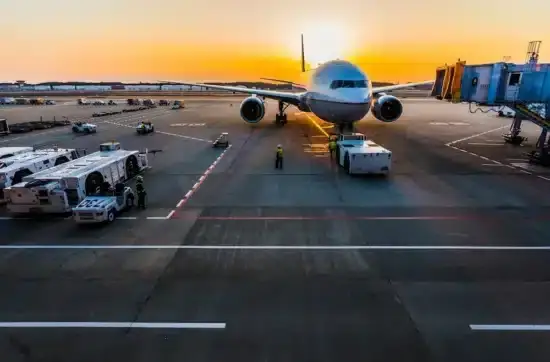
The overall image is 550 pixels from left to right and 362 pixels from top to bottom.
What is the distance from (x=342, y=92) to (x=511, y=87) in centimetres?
1248

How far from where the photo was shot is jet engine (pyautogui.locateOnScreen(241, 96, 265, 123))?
141 feet

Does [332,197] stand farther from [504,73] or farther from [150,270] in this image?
[504,73]

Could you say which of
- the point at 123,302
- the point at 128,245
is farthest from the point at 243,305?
the point at 128,245

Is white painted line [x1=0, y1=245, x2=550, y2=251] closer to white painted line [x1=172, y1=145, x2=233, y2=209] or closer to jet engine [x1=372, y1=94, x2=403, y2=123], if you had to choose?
white painted line [x1=172, y1=145, x2=233, y2=209]

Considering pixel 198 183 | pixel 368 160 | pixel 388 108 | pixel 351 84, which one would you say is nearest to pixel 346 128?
pixel 388 108

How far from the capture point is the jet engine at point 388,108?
40.4 meters

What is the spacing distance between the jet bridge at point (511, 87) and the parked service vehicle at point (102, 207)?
27.1 meters

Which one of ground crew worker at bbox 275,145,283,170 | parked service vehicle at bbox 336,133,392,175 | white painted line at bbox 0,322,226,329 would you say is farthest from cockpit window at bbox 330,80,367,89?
white painted line at bbox 0,322,226,329

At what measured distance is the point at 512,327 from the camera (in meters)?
9.29

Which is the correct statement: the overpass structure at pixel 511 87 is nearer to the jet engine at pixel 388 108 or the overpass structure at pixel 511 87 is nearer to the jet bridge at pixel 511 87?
the jet bridge at pixel 511 87

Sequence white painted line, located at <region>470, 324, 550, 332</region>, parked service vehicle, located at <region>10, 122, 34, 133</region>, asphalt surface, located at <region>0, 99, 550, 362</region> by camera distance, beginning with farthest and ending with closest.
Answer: parked service vehicle, located at <region>10, 122, 34, 133</region> → white painted line, located at <region>470, 324, 550, 332</region> → asphalt surface, located at <region>0, 99, 550, 362</region>

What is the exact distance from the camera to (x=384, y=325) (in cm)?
938

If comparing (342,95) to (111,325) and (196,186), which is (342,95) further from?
(111,325)

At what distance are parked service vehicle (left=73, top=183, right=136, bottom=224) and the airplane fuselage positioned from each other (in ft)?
65.5
